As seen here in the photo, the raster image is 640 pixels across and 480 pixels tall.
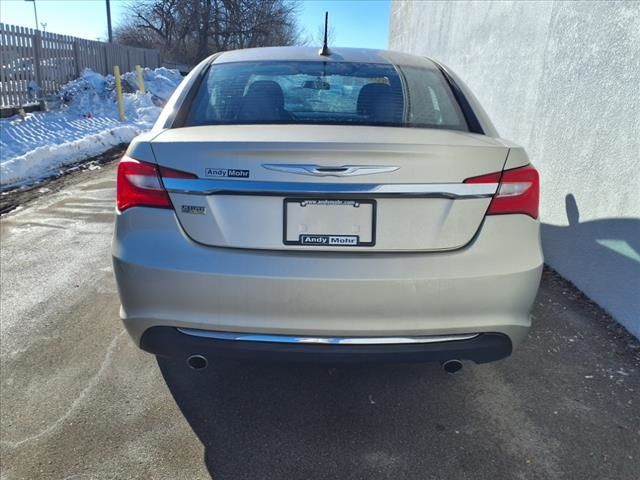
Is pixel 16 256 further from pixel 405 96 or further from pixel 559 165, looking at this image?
pixel 559 165

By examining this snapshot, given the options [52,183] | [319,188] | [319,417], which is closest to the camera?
[319,188]

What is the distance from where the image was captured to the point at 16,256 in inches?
178

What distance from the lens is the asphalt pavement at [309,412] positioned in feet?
7.14

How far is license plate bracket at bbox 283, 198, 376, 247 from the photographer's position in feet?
6.50

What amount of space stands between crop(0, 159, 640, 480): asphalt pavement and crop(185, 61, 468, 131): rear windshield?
1.24 m

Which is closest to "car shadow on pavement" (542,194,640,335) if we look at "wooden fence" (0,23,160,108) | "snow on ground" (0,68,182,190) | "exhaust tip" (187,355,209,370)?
"exhaust tip" (187,355,209,370)

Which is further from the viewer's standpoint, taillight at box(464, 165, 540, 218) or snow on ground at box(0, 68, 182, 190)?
snow on ground at box(0, 68, 182, 190)

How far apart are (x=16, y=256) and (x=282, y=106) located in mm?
3184

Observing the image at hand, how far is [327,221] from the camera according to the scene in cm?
199

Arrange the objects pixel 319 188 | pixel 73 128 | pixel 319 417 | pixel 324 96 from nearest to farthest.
→ pixel 319 188, pixel 319 417, pixel 324 96, pixel 73 128

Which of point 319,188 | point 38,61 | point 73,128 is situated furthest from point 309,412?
point 38,61

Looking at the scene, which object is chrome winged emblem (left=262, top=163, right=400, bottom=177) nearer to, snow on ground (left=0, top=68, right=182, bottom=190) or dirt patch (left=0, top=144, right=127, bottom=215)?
dirt patch (left=0, top=144, right=127, bottom=215)

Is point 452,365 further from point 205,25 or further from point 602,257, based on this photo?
point 205,25

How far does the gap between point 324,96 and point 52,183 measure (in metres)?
5.99
